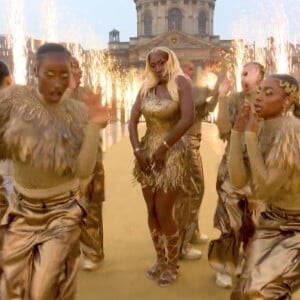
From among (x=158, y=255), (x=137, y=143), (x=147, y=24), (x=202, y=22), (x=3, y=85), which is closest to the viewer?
(x=3, y=85)

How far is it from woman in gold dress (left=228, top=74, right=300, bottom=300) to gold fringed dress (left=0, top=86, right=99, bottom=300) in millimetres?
831

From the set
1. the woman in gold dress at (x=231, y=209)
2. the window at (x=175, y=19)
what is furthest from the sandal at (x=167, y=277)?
the window at (x=175, y=19)

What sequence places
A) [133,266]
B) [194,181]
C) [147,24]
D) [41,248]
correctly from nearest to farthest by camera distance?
[41,248]
[133,266]
[194,181]
[147,24]

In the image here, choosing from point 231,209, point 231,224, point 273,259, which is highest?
point 273,259

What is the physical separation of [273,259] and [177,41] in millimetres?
70056

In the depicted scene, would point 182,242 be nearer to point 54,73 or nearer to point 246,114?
point 246,114

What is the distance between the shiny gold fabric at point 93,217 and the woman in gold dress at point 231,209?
3.45ft

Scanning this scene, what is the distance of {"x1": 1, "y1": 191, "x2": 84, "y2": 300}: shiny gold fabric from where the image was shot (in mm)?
2832

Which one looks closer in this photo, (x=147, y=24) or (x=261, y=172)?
(x=261, y=172)

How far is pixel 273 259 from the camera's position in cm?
297

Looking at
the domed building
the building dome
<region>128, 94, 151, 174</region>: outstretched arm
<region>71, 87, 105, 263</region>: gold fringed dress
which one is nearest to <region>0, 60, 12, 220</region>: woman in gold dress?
<region>71, 87, 105, 263</region>: gold fringed dress

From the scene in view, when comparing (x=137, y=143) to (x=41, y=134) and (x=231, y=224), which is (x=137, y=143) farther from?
(x=41, y=134)

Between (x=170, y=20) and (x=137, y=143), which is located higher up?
(x=170, y=20)

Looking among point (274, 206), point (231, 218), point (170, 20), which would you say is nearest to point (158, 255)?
point (231, 218)
